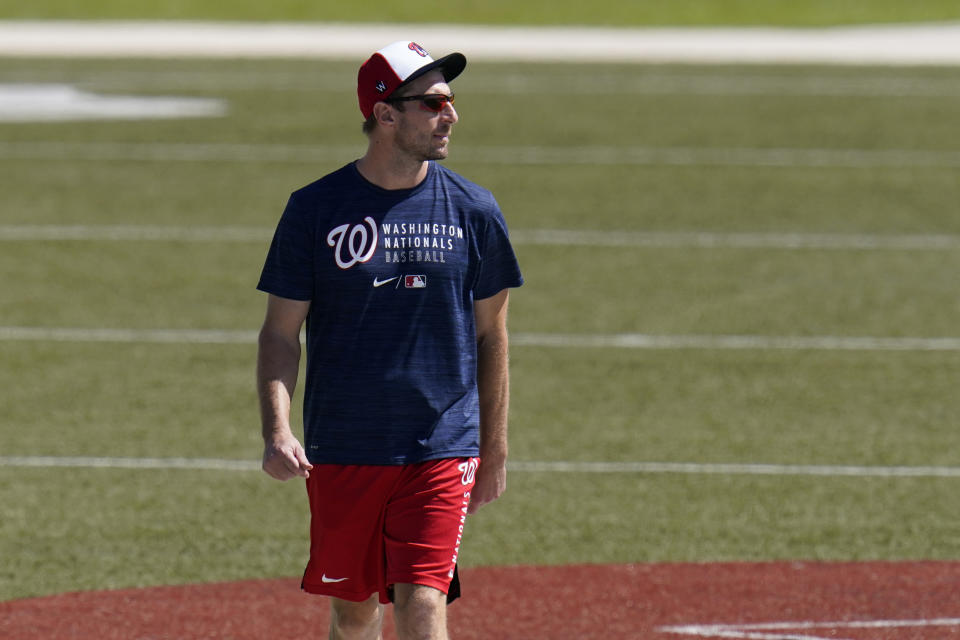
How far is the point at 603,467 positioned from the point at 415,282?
457cm

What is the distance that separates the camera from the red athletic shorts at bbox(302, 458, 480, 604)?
5336 millimetres

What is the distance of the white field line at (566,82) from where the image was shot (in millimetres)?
27453

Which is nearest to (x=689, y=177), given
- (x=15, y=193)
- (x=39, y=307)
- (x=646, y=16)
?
(x=15, y=193)

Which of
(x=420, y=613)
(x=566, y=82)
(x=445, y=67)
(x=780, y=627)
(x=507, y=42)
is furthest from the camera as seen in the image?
(x=507, y=42)

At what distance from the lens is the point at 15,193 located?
18672 mm

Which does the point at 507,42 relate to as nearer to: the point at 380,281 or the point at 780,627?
the point at 780,627

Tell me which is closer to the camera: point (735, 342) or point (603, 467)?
point (603, 467)

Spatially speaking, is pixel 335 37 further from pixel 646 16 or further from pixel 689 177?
pixel 689 177

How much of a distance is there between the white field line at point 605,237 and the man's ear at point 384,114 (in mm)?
10885

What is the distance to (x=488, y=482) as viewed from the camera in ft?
18.4

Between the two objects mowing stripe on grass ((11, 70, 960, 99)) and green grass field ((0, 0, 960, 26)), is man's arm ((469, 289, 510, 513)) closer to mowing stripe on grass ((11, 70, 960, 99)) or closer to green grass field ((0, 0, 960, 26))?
mowing stripe on grass ((11, 70, 960, 99))

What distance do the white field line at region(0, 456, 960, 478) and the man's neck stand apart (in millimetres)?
4488

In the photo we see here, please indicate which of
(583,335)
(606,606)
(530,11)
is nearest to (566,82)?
(530,11)

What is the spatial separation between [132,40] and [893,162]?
64.5 feet
